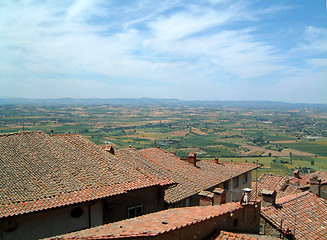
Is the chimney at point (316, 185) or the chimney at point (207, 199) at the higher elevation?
the chimney at point (207, 199)

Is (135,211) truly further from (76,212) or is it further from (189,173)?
(189,173)

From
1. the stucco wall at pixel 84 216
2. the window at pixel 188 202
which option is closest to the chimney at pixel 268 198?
the window at pixel 188 202

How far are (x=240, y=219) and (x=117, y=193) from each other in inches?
182

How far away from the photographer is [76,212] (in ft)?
33.8

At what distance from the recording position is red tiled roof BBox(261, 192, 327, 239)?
1090cm

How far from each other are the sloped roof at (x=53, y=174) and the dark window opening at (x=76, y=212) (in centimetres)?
54

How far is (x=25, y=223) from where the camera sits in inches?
358

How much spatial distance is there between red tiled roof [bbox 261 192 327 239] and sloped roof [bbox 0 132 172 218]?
4785 millimetres

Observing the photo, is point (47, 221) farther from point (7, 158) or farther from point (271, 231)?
point (271, 231)

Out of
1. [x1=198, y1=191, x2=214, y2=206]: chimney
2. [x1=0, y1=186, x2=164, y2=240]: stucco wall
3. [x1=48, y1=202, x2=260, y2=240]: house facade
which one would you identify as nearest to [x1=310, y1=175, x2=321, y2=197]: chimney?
[x1=48, y1=202, x2=260, y2=240]: house facade

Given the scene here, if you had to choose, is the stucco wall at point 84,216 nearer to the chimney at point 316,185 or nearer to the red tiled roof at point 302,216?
the red tiled roof at point 302,216

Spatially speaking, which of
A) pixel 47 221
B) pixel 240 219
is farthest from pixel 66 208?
pixel 240 219

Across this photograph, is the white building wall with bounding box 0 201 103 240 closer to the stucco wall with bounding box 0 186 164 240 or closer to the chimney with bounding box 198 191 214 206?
the stucco wall with bounding box 0 186 164 240

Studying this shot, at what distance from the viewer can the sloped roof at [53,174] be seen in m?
9.52
